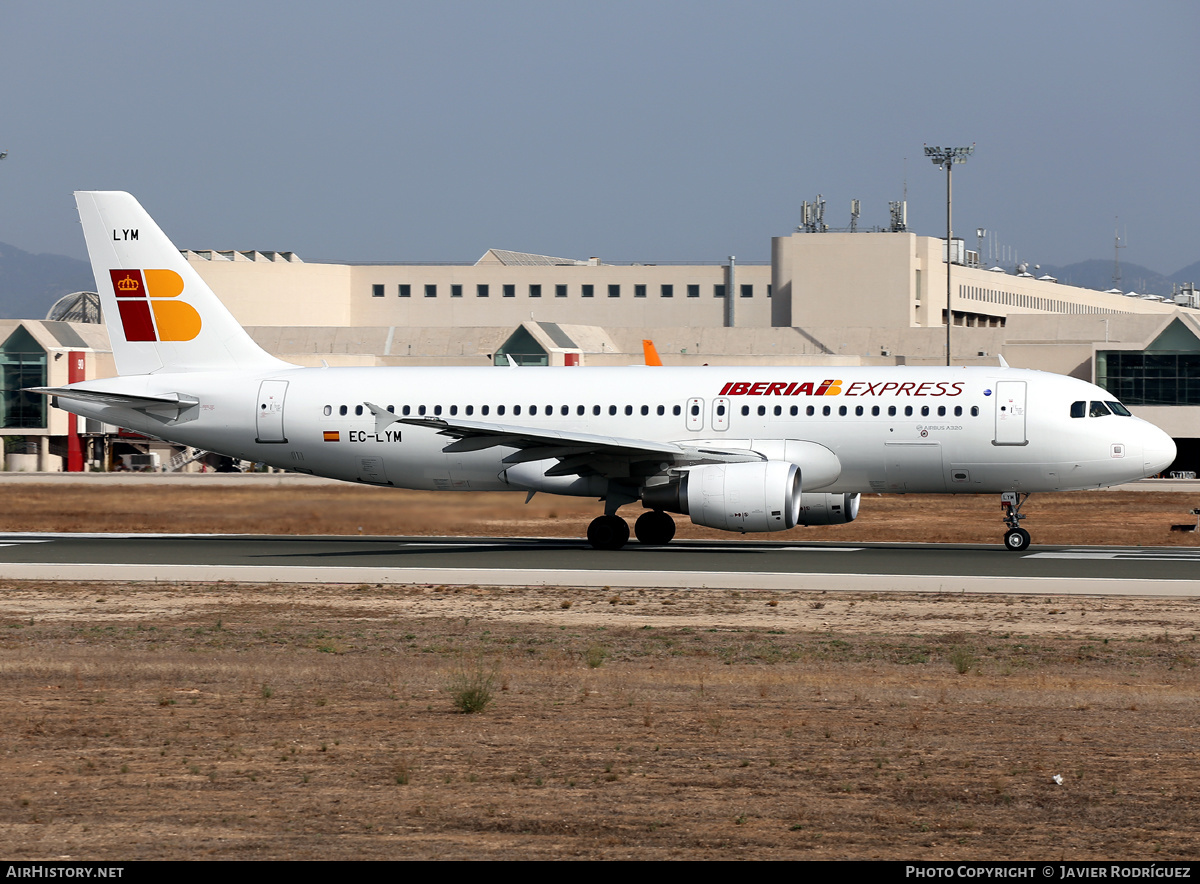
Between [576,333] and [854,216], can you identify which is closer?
[576,333]

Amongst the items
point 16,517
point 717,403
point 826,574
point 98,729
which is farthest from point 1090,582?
point 16,517

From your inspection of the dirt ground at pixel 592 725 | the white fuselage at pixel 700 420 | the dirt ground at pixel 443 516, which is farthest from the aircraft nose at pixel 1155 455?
the dirt ground at pixel 592 725

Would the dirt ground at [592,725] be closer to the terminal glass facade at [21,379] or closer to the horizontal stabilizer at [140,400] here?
the horizontal stabilizer at [140,400]

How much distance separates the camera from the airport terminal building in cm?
8312

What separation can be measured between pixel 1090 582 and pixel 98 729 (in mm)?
17044

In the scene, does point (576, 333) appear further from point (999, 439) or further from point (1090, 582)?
point (1090, 582)

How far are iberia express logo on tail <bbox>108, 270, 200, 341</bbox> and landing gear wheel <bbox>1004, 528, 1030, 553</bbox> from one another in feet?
65.3

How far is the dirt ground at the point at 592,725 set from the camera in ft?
31.4

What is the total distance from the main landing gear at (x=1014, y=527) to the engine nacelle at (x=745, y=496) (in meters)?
5.13

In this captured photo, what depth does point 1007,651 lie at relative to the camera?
17594mm

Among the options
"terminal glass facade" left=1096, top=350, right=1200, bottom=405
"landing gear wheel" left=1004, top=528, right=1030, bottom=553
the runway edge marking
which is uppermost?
"terminal glass facade" left=1096, top=350, right=1200, bottom=405

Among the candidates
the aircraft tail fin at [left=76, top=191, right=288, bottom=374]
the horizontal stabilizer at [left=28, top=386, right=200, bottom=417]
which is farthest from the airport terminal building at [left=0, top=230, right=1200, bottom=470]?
the horizontal stabilizer at [left=28, top=386, right=200, bottom=417]

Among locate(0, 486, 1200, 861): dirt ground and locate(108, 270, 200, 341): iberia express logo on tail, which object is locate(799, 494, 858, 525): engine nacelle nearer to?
locate(0, 486, 1200, 861): dirt ground

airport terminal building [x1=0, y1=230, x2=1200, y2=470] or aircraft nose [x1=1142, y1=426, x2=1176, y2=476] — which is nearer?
aircraft nose [x1=1142, y1=426, x2=1176, y2=476]
